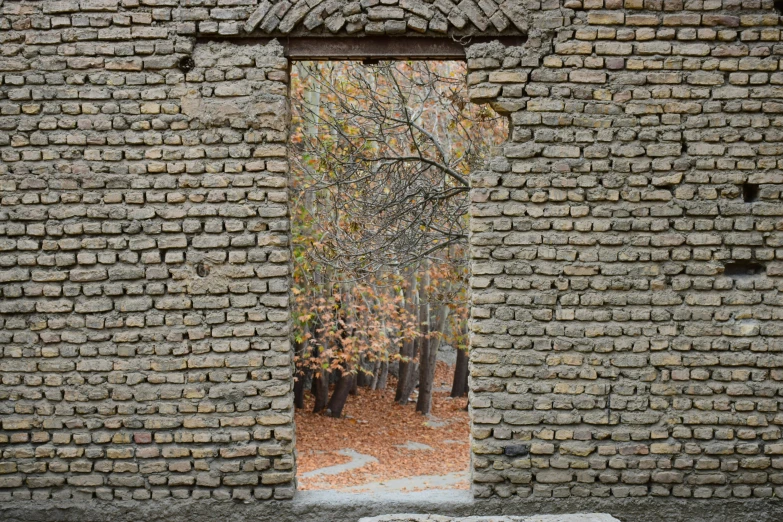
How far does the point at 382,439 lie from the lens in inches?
497

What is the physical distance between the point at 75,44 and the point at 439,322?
37.3 ft

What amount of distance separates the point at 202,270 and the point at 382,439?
9126 mm

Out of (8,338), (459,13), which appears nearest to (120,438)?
(8,338)

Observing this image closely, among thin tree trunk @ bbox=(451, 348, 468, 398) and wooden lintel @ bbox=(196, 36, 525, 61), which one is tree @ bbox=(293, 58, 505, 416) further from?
wooden lintel @ bbox=(196, 36, 525, 61)

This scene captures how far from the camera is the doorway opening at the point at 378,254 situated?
791 centimetres

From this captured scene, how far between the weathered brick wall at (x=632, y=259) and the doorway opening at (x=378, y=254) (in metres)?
2.80

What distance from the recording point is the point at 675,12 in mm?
4305

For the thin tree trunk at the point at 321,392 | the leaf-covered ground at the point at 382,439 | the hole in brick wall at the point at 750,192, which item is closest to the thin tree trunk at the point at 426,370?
the leaf-covered ground at the point at 382,439

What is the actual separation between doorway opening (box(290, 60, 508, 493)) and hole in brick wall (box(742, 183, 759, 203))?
10.8ft

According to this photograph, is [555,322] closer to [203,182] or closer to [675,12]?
[675,12]

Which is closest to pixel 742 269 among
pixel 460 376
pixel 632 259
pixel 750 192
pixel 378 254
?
pixel 750 192

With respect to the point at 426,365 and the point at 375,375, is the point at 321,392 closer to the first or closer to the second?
the point at 375,375

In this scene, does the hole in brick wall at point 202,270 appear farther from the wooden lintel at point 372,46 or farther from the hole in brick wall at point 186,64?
the wooden lintel at point 372,46

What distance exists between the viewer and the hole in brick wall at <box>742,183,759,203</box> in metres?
4.37
